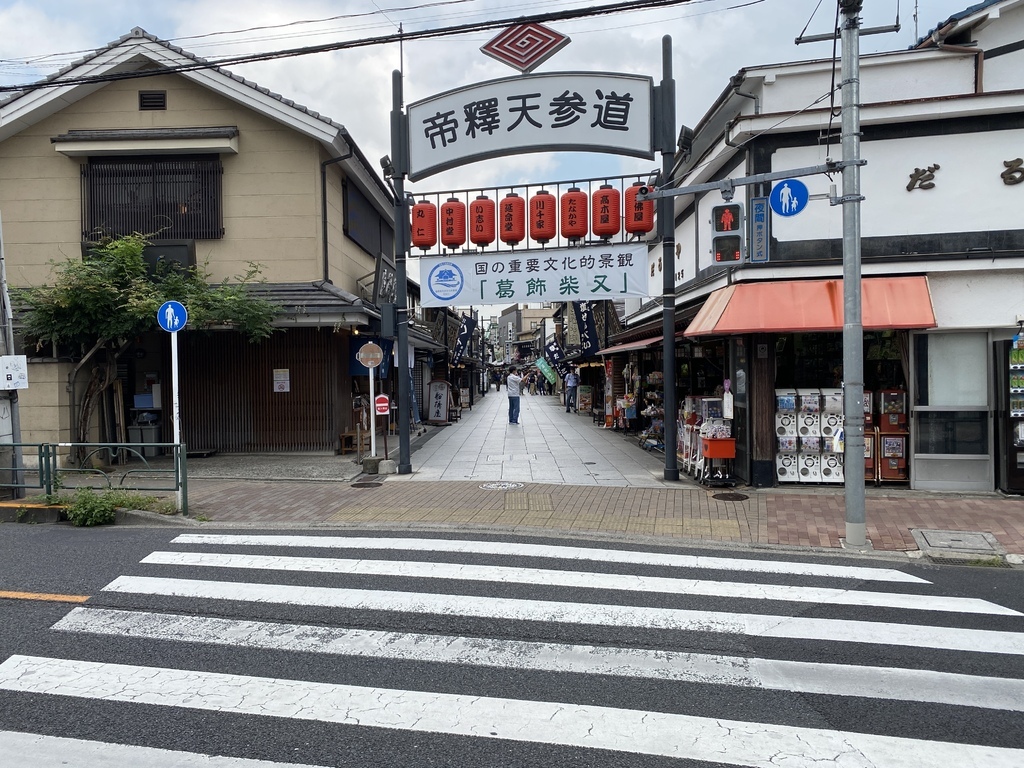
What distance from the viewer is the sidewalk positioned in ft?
27.3

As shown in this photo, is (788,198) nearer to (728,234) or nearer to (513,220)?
(728,234)

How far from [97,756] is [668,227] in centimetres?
1049

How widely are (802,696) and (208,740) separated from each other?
355 centimetres

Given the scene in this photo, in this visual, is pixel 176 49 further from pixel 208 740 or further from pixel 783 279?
pixel 208 740

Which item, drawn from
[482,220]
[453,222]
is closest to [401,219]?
[453,222]

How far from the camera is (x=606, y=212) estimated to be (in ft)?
38.8

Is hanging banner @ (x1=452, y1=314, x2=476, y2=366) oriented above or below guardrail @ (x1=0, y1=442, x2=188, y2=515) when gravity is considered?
above

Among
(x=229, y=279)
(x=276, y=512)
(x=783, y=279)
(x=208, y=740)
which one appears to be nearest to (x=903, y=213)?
(x=783, y=279)

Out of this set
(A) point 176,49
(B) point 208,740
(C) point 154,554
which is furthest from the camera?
(A) point 176,49

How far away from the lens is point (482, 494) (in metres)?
10.5

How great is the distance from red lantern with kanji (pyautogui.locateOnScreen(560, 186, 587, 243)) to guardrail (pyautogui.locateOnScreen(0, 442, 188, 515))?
7.35 metres

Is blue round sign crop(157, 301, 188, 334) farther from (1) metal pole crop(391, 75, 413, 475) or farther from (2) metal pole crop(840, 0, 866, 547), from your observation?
(2) metal pole crop(840, 0, 866, 547)

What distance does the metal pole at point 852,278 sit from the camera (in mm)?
7664

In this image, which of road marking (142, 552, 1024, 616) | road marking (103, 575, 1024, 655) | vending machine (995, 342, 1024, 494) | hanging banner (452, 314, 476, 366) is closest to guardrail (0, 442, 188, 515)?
road marking (142, 552, 1024, 616)
